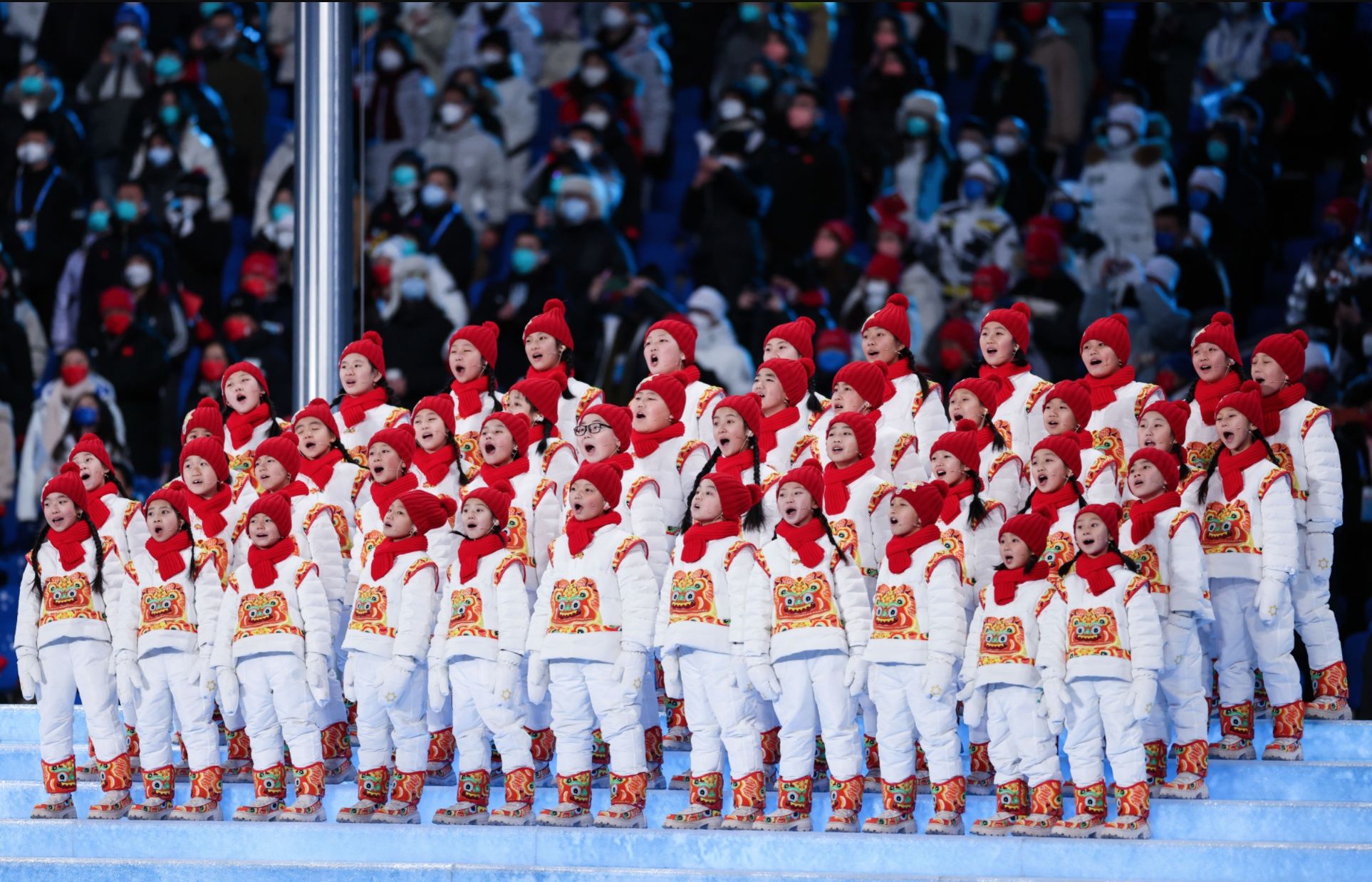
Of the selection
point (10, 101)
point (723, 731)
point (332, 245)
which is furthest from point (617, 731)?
point (10, 101)

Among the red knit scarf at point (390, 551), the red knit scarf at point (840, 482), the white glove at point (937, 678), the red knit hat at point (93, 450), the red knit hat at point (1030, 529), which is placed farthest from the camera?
the red knit hat at point (93, 450)

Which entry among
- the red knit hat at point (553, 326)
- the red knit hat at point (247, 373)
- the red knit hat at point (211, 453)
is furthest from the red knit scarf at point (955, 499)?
the red knit hat at point (247, 373)

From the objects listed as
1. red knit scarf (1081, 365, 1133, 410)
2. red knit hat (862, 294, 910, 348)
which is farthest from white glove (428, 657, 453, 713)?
red knit scarf (1081, 365, 1133, 410)

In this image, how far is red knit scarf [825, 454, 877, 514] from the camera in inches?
313

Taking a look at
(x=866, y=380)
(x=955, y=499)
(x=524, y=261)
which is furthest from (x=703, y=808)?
(x=524, y=261)

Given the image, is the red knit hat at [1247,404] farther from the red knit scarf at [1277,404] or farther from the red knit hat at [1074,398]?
the red knit hat at [1074,398]

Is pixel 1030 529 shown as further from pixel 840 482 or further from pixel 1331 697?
pixel 1331 697

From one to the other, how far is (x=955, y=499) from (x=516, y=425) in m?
1.73

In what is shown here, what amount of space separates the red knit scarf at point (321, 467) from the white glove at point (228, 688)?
1.02 metres

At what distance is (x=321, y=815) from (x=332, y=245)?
452 centimetres

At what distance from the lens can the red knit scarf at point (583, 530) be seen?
783 cm

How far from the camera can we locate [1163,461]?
7863 millimetres

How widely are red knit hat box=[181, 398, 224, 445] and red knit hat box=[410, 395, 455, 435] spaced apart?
3.36 ft

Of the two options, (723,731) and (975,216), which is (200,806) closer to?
(723,731)
